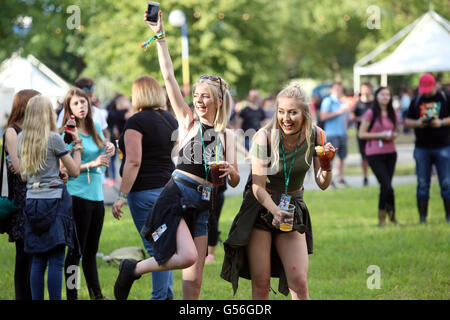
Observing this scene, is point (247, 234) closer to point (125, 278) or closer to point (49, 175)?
point (125, 278)

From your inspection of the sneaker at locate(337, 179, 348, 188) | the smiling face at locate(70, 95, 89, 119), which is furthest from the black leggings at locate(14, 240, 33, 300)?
the sneaker at locate(337, 179, 348, 188)

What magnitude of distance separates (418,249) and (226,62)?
102ft

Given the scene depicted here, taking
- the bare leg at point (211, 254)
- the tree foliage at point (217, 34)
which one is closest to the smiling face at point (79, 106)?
the bare leg at point (211, 254)

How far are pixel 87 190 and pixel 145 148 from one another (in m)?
0.73

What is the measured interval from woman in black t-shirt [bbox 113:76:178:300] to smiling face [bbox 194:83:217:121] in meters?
Result: 0.97

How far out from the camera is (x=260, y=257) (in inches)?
186

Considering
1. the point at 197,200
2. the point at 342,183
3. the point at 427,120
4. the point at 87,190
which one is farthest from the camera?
the point at 342,183

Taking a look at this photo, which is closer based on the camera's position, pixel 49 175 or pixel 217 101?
pixel 217 101

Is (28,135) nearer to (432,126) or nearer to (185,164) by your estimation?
(185,164)

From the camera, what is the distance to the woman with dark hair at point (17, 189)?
543 cm

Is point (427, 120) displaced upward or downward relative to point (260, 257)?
upward

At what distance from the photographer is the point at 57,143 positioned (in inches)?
202

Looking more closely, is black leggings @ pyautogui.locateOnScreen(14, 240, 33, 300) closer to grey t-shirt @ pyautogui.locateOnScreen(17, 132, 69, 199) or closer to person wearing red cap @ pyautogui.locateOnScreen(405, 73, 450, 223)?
grey t-shirt @ pyautogui.locateOnScreen(17, 132, 69, 199)

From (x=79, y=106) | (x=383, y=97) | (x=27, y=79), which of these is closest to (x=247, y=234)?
(x=79, y=106)
